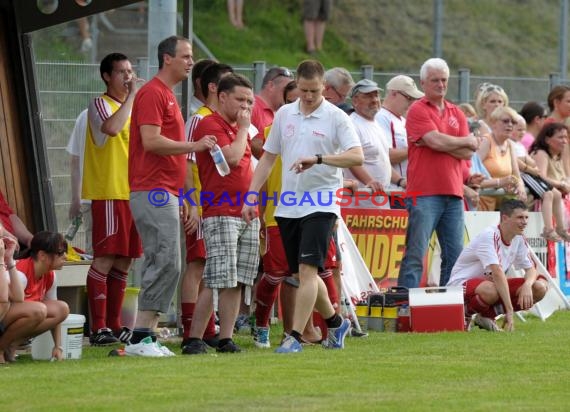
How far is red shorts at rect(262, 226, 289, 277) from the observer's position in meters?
12.5

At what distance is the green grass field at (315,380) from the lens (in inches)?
345

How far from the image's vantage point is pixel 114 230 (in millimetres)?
12625

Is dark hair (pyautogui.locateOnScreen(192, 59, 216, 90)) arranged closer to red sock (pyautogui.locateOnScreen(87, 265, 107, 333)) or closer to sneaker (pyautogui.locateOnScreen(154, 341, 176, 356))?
red sock (pyautogui.locateOnScreen(87, 265, 107, 333))

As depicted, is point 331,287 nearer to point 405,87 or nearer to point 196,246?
point 196,246

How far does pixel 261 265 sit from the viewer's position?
44.2ft

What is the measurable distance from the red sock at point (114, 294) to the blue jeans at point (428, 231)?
116 inches

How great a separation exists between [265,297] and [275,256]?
0.35m

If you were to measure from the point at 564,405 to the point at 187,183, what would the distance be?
4.37 metres

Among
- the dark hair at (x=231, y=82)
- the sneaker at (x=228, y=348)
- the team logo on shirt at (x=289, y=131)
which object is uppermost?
the dark hair at (x=231, y=82)

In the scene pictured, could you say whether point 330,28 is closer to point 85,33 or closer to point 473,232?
point 85,33

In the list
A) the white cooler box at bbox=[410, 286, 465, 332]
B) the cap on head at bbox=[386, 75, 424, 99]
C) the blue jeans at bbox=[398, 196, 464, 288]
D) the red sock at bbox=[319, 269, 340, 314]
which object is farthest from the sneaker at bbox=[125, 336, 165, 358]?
the cap on head at bbox=[386, 75, 424, 99]

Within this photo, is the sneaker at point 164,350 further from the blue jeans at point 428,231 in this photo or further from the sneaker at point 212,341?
the blue jeans at point 428,231

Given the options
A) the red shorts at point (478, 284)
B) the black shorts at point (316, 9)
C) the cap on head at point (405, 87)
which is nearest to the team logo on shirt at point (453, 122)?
the cap on head at point (405, 87)

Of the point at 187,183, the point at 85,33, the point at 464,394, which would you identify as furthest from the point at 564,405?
the point at 85,33
